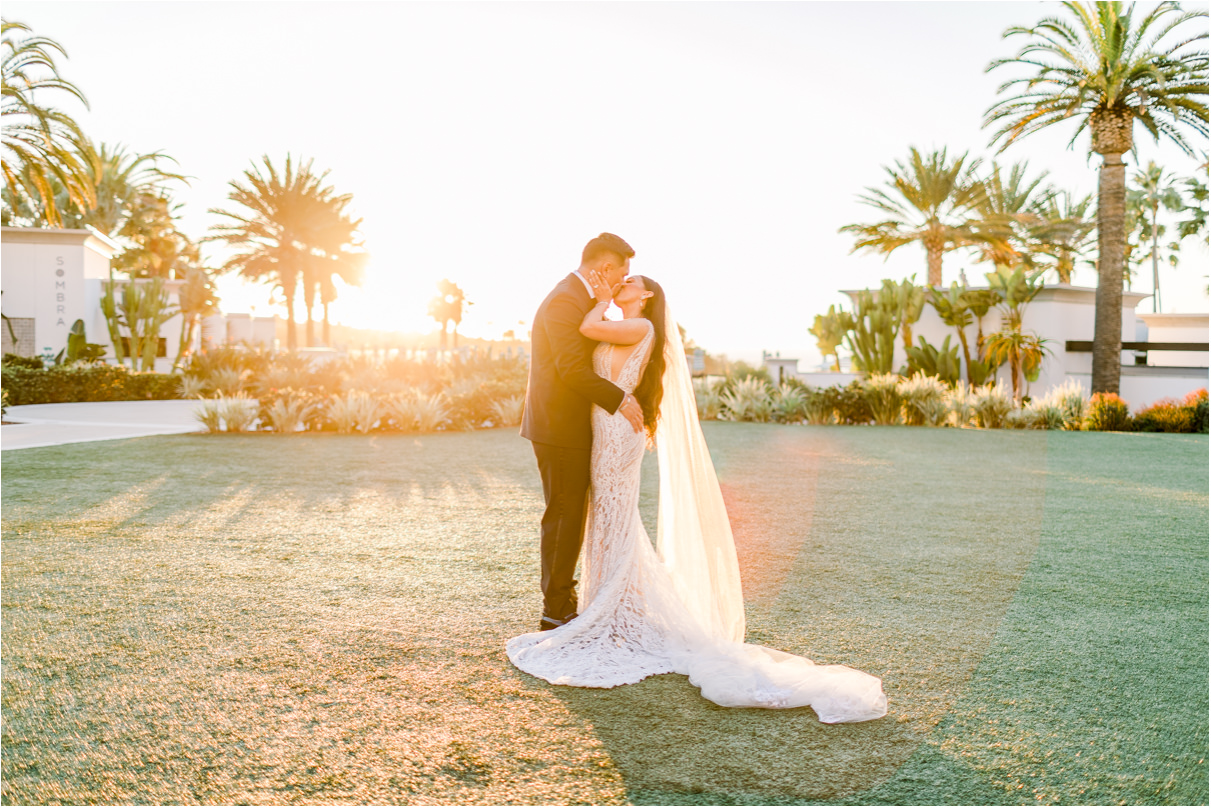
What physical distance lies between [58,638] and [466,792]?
8.84ft

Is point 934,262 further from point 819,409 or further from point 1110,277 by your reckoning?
point 819,409

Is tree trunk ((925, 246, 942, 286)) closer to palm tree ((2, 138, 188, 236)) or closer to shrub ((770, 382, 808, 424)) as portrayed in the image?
shrub ((770, 382, 808, 424))

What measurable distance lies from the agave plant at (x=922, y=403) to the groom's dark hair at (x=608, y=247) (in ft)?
49.8

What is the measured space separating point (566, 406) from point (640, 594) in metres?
1.00

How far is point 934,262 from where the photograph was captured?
98.0 feet

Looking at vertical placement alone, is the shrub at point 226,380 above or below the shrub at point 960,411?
above

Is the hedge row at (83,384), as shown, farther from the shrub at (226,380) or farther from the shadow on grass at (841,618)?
the shadow on grass at (841,618)

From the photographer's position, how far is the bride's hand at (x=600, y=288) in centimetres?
389

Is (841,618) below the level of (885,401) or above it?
below

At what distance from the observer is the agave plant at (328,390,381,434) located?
571 inches

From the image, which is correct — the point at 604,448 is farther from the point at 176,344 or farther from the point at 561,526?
the point at 176,344

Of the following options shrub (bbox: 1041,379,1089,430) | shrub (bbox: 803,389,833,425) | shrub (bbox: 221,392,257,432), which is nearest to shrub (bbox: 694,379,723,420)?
shrub (bbox: 803,389,833,425)

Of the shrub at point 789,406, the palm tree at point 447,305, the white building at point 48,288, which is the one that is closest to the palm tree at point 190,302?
the white building at point 48,288

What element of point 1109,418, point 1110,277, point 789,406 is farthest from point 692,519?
point 1110,277
